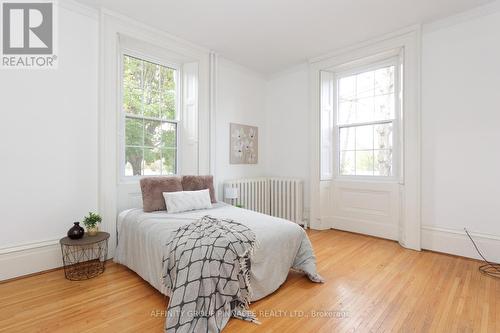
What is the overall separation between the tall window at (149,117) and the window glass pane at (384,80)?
3185 millimetres

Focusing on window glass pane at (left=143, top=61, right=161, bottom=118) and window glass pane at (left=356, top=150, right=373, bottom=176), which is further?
window glass pane at (left=356, top=150, right=373, bottom=176)

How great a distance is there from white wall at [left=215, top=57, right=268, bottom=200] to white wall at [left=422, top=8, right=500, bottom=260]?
2.71 meters

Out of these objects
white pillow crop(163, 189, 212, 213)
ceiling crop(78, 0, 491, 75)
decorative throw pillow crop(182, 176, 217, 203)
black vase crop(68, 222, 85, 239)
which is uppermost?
ceiling crop(78, 0, 491, 75)

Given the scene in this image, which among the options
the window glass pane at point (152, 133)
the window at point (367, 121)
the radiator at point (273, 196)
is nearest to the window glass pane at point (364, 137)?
the window at point (367, 121)

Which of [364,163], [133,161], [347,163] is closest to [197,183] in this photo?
[133,161]

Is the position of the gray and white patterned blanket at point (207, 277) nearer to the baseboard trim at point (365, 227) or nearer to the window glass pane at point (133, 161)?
the window glass pane at point (133, 161)

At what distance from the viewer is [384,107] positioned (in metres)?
3.77

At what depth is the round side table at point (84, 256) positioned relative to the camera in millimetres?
2404

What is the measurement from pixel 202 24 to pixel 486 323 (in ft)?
13.2

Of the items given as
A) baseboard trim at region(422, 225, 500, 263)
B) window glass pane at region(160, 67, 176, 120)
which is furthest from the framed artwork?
baseboard trim at region(422, 225, 500, 263)

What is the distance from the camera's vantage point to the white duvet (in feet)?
6.80

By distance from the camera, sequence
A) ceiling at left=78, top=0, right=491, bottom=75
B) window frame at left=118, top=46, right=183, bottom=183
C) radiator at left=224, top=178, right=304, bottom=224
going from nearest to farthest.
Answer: ceiling at left=78, top=0, right=491, bottom=75 → window frame at left=118, top=46, right=183, bottom=183 → radiator at left=224, top=178, right=304, bottom=224

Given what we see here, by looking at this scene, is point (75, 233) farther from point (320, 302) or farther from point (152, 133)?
point (320, 302)

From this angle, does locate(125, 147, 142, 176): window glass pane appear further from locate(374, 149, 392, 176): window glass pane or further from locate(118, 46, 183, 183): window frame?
locate(374, 149, 392, 176): window glass pane
